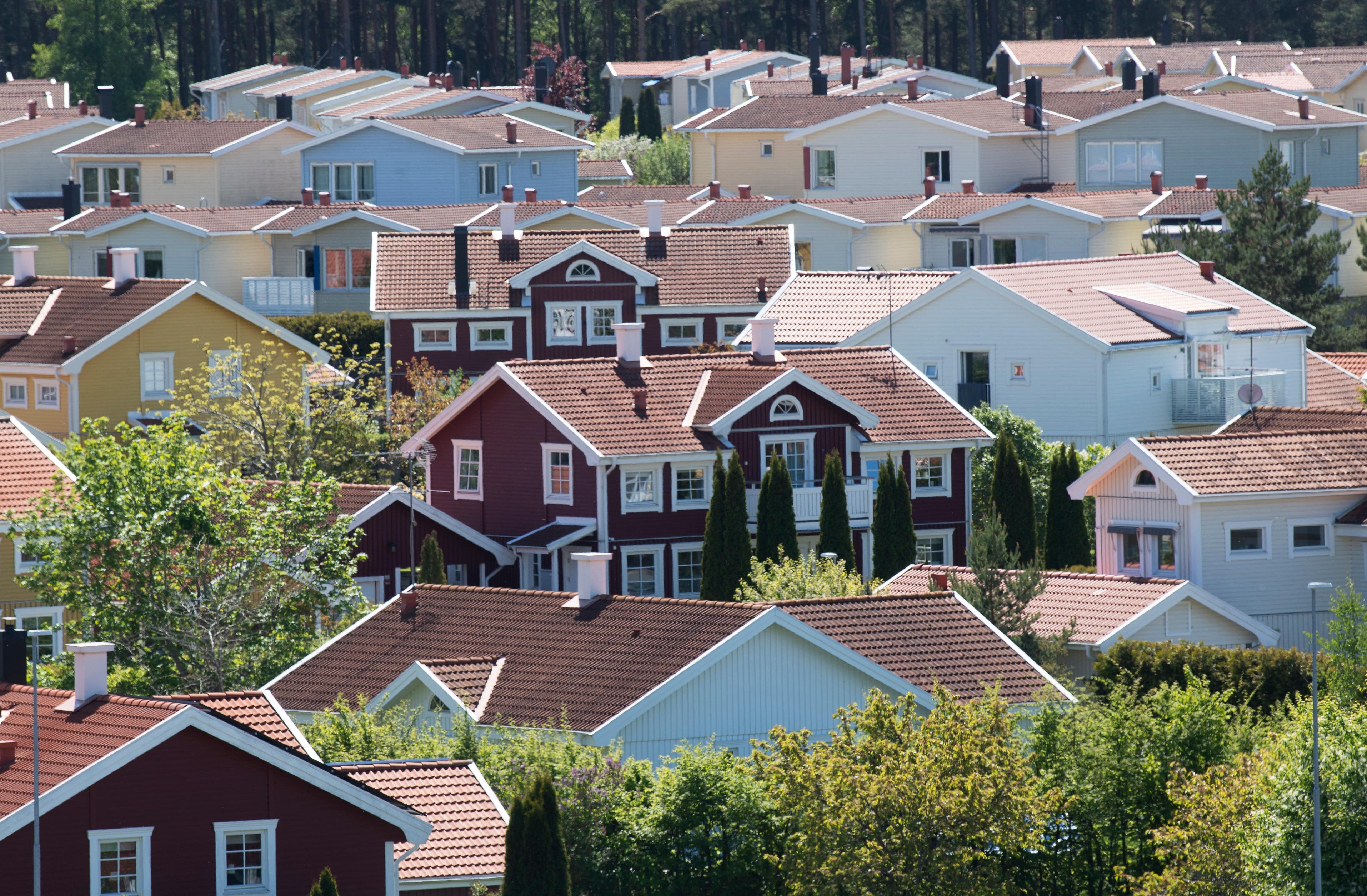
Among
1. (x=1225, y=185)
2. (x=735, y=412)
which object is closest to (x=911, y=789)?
(x=735, y=412)

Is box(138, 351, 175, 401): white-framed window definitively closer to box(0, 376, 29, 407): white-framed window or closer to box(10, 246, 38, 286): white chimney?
box(0, 376, 29, 407): white-framed window

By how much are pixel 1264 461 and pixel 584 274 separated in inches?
999

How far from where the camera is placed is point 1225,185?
88.4 metres

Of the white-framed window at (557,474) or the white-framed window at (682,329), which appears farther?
the white-framed window at (682,329)

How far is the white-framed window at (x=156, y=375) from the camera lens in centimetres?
6316

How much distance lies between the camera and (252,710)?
32.0 metres

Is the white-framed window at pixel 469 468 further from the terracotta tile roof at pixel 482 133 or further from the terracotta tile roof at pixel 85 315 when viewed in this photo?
the terracotta tile roof at pixel 482 133

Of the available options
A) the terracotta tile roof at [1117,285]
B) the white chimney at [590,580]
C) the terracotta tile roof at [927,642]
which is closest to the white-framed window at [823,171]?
the terracotta tile roof at [1117,285]

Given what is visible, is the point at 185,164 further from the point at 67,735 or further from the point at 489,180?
the point at 67,735

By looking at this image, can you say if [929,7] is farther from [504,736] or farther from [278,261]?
[504,736]

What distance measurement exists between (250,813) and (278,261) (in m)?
55.2

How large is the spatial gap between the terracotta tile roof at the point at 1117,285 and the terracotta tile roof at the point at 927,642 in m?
24.1

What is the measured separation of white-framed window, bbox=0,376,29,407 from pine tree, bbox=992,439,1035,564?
81.4 feet

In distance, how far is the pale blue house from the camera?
91.5m
